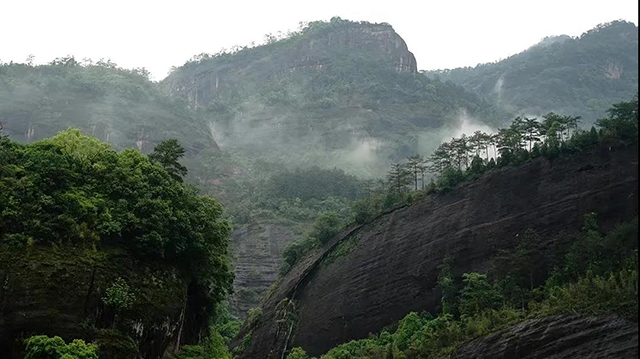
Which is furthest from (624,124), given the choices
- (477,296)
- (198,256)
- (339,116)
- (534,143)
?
(339,116)

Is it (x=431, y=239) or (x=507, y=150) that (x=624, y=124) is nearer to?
(x=507, y=150)

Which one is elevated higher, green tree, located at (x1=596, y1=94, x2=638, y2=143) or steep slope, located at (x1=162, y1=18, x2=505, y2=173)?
steep slope, located at (x1=162, y1=18, x2=505, y2=173)

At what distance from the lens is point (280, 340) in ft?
190

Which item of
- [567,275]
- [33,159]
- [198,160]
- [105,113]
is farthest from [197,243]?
[105,113]

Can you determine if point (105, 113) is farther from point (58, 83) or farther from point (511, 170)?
point (511, 170)

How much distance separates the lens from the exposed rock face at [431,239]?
160 feet

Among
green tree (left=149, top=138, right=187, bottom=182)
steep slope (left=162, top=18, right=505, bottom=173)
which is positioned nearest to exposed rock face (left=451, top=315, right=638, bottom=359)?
green tree (left=149, top=138, right=187, bottom=182)

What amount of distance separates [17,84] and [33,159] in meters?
123

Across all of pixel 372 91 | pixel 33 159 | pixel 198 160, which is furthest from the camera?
pixel 372 91

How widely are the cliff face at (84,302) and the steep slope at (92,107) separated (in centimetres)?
10174

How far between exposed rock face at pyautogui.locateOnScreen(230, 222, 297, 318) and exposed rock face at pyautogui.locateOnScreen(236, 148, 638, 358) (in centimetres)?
2118

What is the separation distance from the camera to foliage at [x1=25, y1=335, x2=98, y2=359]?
25.3 m

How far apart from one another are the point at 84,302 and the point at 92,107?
392 feet

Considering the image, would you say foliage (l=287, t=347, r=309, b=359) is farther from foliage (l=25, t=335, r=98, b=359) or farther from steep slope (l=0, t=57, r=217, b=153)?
steep slope (l=0, t=57, r=217, b=153)
